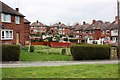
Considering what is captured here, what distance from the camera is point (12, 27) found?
149 feet

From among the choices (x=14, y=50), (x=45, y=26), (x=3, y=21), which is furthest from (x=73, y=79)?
(x=45, y=26)

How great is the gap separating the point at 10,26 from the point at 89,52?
23357mm

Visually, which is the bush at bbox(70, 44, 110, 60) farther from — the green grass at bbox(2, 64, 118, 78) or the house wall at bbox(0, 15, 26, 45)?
the house wall at bbox(0, 15, 26, 45)

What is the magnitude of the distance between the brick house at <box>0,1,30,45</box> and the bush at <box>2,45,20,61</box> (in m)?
19.2

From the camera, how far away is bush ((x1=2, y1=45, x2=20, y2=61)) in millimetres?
22953

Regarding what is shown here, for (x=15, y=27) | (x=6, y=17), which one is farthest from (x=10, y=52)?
(x=15, y=27)

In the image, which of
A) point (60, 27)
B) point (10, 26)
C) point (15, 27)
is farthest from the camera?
point (60, 27)

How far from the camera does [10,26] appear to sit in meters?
45.0

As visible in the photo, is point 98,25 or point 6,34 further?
point 98,25

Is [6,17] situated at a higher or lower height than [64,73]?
higher

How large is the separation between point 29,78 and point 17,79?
661 millimetres

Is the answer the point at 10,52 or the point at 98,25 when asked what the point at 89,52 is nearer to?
the point at 10,52

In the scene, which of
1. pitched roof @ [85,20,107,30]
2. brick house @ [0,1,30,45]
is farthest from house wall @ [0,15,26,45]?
pitched roof @ [85,20,107,30]

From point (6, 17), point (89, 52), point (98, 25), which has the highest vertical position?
point (98, 25)
